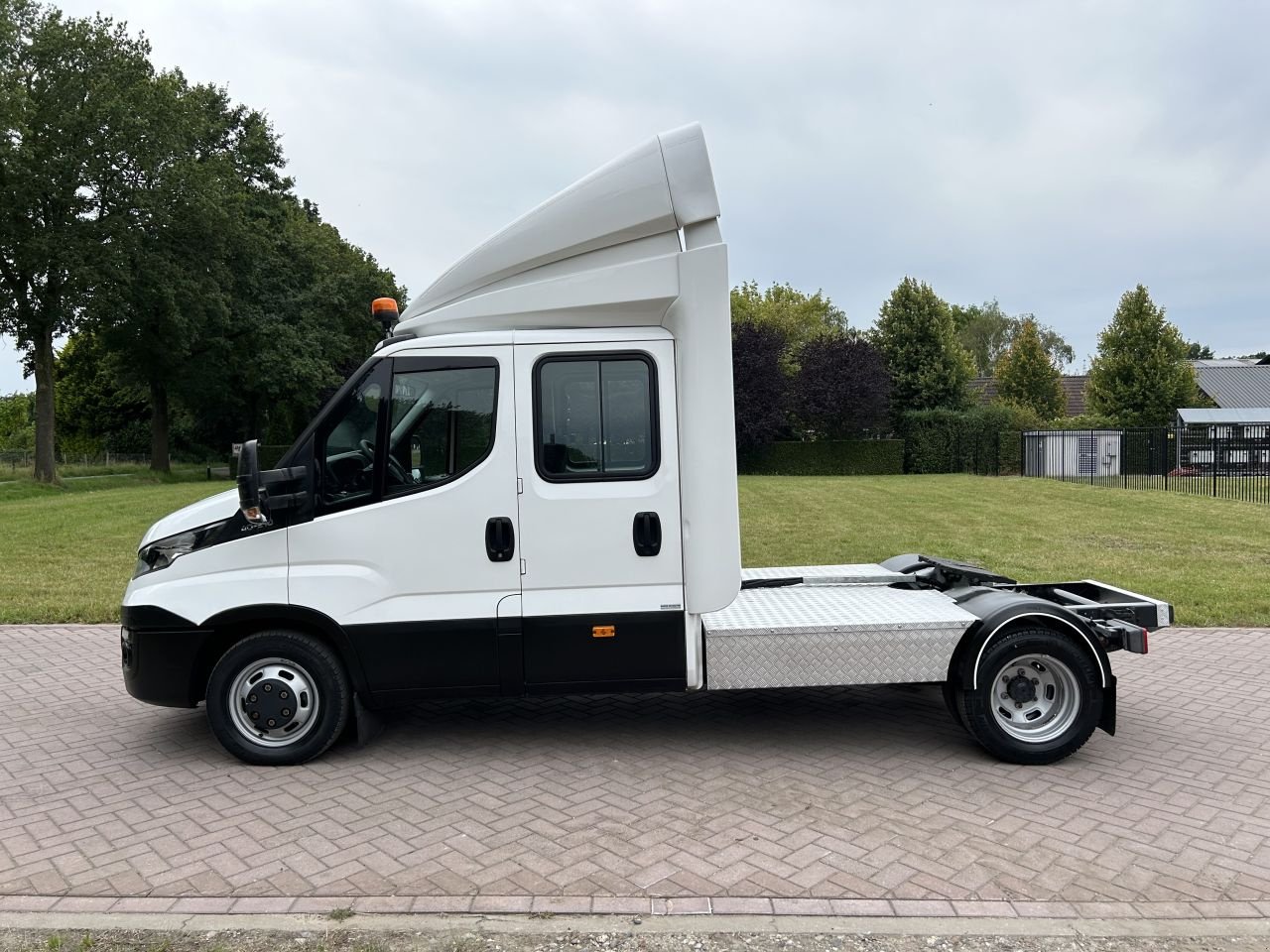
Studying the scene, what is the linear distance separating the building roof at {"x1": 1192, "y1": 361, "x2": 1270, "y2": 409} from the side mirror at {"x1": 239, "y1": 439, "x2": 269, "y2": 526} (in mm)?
54021

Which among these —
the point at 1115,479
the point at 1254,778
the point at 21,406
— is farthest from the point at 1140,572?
the point at 21,406

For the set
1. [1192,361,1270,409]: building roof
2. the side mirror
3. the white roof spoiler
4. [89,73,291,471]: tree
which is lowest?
the side mirror

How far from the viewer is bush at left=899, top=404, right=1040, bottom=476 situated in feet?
121

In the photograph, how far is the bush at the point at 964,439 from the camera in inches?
1455

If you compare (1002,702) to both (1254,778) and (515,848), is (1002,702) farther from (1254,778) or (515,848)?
(515,848)

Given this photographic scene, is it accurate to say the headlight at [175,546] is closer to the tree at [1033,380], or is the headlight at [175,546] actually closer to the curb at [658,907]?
the curb at [658,907]

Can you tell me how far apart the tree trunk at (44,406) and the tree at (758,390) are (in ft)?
82.1

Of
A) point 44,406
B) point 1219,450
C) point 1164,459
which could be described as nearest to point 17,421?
point 44,406

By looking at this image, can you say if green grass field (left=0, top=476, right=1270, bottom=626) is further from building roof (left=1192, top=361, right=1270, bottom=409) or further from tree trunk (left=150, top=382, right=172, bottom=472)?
building roof (left=1192, top=361, right=1270, bottom=409)

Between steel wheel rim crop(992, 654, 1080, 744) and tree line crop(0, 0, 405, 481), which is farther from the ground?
tree line crop(0, 0, 405, 481)

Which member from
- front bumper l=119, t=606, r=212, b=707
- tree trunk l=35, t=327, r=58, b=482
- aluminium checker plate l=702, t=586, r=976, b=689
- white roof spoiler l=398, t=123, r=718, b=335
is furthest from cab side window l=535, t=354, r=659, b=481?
tree trunk l=35, t=327, r=58, b=482

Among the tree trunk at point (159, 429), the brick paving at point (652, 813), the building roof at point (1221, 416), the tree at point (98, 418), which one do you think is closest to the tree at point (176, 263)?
the tree trunk at point (159, 429)

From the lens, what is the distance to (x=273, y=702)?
5234mm

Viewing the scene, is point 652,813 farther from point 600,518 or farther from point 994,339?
point 994,339
